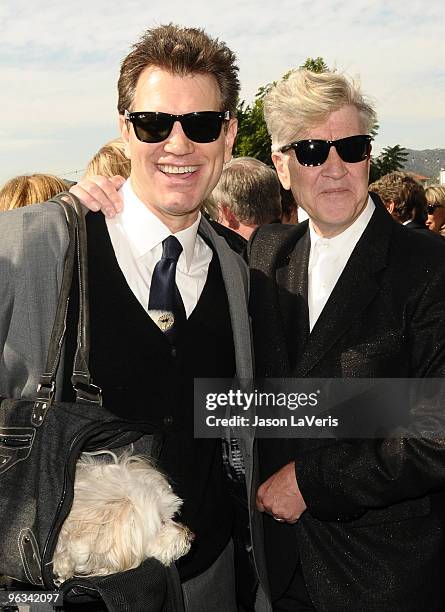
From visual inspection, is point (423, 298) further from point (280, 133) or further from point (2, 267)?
point (2, 267)

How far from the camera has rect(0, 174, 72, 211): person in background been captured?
4.57 metres

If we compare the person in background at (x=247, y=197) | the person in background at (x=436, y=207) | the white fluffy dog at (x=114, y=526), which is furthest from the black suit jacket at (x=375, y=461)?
the person in background at (x=436, y=207)

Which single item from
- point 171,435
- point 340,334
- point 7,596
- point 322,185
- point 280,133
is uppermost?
point 280,133

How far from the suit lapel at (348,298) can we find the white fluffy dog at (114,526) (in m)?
1.06

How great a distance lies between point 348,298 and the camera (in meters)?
3.06

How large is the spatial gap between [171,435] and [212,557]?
20.9 inches

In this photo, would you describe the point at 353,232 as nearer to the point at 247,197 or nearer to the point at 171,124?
the point at 171,124

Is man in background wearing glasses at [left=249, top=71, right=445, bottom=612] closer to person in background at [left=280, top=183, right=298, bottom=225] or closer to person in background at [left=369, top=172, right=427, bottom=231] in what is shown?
person in background at [left=280, top=183, right=298, bottom=225]

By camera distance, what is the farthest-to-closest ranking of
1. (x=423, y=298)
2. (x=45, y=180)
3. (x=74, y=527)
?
(x=45, y=180) → (x=423, y=298) → (x=74, y=527)

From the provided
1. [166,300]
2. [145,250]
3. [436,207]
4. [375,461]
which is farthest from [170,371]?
[436,207]

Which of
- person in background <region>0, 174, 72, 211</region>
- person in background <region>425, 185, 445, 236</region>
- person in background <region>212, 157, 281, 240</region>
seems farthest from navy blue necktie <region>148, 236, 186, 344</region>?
person in background <region>425, 185, 445, 236</region>

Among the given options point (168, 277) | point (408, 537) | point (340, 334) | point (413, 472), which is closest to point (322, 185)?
point (340, 334)

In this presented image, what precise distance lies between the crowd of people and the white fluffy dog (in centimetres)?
50

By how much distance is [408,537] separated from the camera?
2.98 meters
